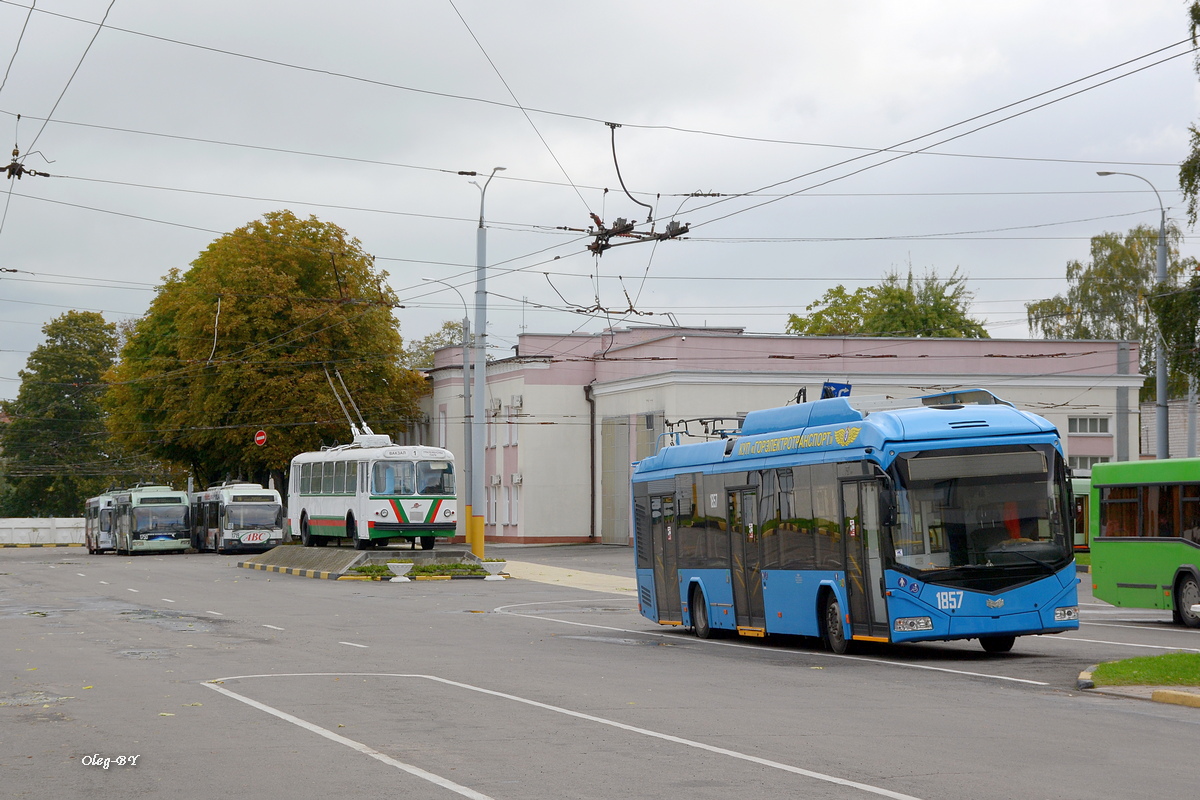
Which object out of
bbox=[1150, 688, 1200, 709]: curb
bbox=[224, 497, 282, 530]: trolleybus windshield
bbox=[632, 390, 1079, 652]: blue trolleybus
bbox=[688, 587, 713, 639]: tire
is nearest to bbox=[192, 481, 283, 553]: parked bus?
bbox=[224, 497, 282, 530]: trolleybus windshield

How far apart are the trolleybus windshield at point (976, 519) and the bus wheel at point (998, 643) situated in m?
1.41

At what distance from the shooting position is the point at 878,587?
663 inches

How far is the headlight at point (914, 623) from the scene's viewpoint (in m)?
16.5

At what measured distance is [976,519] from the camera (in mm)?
16766

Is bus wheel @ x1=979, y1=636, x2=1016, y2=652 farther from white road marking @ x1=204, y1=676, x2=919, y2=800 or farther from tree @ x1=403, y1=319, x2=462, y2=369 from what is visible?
tree @ x1=403, y1=319, x2=462, y2=369

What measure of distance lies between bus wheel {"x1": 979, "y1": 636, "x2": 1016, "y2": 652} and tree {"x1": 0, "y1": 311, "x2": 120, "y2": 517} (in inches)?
3287

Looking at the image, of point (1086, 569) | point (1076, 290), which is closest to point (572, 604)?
point (1086, 569)

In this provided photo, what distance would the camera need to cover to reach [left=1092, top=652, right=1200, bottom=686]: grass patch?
1395cm

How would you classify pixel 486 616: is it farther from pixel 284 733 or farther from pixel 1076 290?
pixel 1076 290

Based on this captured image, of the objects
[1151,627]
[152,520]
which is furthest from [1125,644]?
[152,520]

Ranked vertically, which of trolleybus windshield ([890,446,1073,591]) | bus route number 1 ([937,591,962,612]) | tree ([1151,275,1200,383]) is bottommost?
bus route number 1 ([937,591,962,612])

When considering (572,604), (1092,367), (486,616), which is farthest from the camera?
(1092,367)

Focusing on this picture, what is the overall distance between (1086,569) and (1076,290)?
38732mm

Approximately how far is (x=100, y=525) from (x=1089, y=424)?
4322 cm
